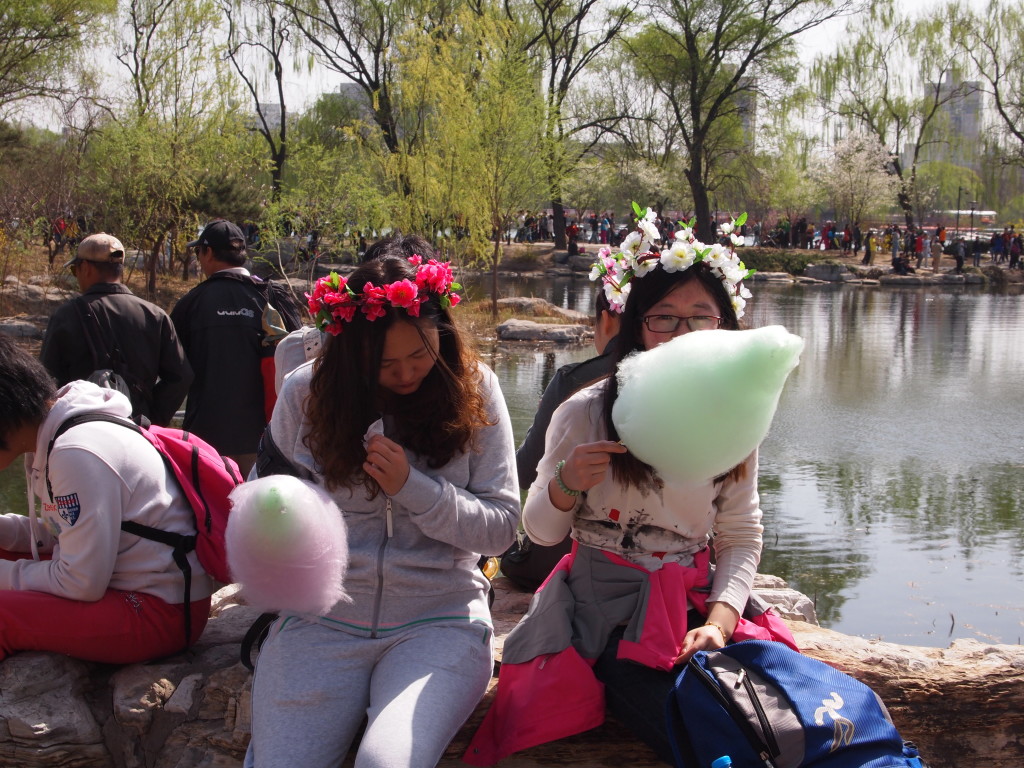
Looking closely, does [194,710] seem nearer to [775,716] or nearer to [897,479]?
[775,716]

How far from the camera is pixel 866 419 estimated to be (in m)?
10.5

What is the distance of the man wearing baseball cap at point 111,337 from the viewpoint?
4.45 metres

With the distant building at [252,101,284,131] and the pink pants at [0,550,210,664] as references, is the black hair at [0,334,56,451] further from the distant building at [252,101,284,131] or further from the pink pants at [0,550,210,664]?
the distant building at [252,101,284,131]

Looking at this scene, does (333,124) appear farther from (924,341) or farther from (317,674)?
(317,674)

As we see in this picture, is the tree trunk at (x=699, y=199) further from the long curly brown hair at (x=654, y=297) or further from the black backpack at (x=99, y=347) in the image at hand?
the long curly brown hair at (x=654, y=297)

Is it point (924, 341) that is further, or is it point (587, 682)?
point (924, 341)

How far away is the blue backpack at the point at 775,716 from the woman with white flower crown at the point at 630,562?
0.15 metres

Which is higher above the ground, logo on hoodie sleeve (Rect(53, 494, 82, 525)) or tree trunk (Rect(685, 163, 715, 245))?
tree trunk (Rect(685, 163, 715, 245))

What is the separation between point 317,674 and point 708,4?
36.3 meters

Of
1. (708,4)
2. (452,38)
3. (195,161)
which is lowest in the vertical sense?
(195,161)

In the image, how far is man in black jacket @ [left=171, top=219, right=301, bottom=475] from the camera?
15.7ft

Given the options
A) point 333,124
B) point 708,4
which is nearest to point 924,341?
point 708,4

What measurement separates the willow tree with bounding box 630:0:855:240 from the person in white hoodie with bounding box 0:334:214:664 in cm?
3510

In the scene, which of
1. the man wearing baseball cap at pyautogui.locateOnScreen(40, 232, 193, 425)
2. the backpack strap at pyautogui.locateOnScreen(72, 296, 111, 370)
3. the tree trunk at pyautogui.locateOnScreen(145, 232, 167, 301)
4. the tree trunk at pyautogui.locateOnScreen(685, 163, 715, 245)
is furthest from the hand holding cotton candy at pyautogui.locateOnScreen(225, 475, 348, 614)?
the tree trunk at pyautogui.locateOnScreen(685, 163, 715, 245)
